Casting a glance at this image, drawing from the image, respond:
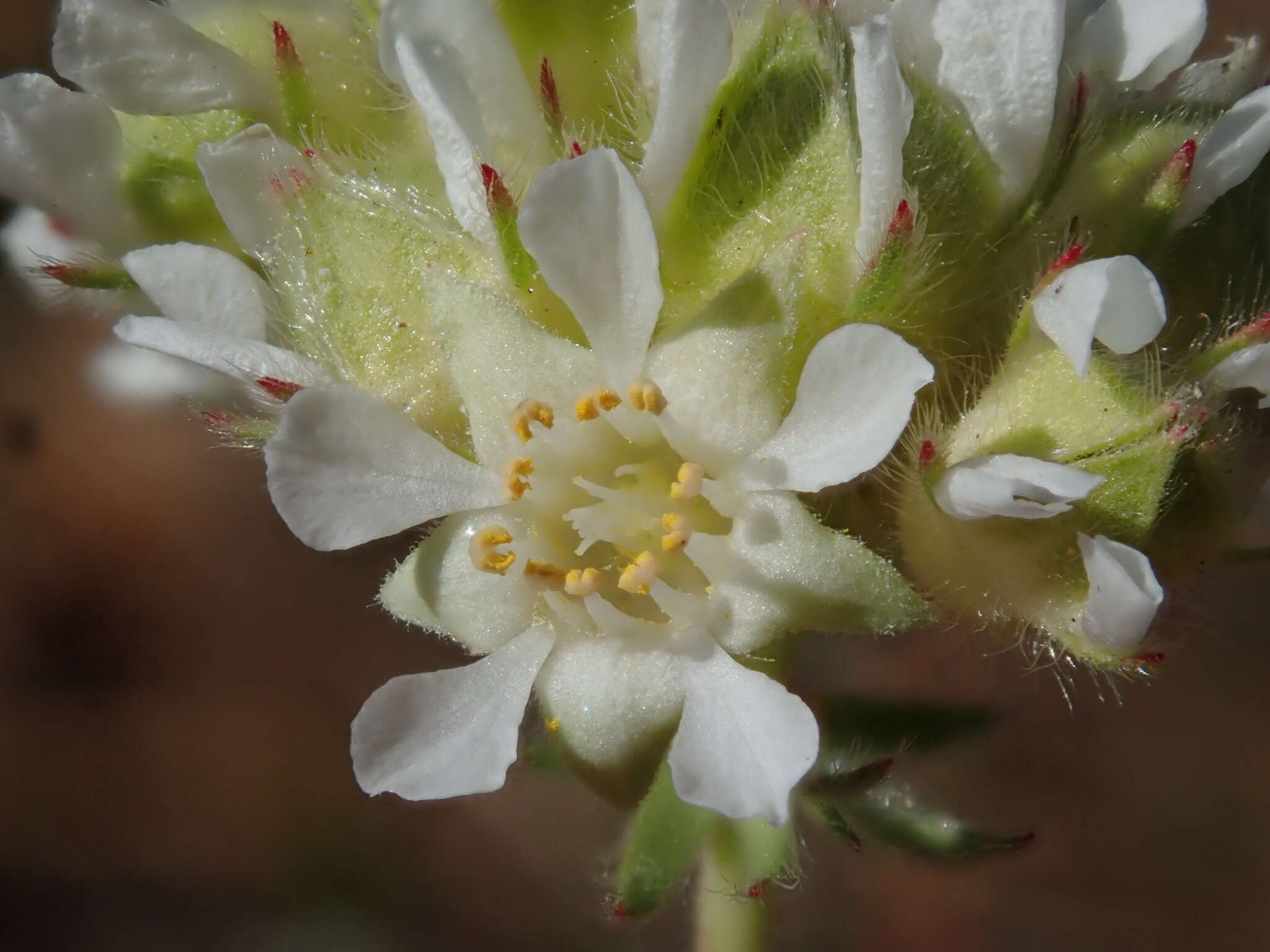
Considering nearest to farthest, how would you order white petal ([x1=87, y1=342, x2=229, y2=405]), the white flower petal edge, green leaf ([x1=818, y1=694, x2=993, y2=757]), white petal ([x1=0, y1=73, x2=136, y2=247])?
the white flower petal edge
white petal ([x1=0, y1=73, x2=136, y2=247])
green leaf ([x1=818, y1=694, x2=993, y2=757])
white petal ([x1=87, y1=342, x2=229, y2=405])

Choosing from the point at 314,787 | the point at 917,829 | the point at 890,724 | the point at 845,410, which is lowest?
the point at 314,787

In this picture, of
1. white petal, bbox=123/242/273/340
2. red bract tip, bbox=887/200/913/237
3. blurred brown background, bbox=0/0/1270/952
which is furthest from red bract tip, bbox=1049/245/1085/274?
blurred brown background, bbox=0/0/1270/952

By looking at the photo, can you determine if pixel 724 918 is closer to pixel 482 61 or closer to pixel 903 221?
pixel 903 221

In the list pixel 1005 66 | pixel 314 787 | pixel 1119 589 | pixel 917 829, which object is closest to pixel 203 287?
pixel 1005 66

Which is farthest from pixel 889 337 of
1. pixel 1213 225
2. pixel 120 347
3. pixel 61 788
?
pixel 61 788

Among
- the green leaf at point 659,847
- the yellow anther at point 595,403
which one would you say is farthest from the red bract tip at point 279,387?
the green leaf at point 659,847

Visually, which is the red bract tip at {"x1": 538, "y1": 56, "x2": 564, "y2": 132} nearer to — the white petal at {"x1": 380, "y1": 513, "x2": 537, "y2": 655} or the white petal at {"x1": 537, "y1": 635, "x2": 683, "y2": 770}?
the white petal at {"x1": 380, "y1": 513, "x2": 537, "y2": 655}
